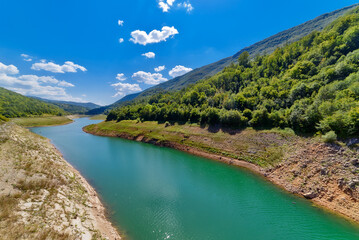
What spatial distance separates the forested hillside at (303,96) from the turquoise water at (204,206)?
14.1 metres

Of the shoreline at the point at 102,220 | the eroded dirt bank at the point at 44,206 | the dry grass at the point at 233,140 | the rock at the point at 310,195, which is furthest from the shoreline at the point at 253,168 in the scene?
the eroded dirt bank at the point at 44,206

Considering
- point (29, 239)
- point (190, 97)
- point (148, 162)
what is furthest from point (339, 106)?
point (190, 97)

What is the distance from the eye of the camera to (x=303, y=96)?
3316 cm

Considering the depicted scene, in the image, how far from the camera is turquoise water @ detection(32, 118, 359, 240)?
11.9m

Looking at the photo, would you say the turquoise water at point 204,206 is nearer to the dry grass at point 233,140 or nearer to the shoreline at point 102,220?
the shoreline at point 102,220

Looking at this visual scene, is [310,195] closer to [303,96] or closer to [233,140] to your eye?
[233,140]

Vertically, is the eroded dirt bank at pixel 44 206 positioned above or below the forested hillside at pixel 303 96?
below

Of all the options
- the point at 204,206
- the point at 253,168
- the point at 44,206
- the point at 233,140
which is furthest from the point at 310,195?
the point at 44,206

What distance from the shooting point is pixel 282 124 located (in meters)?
29.0

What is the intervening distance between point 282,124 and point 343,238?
21458 mm

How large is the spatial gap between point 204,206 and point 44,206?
14.8 metres

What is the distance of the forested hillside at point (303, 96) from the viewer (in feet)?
72.2

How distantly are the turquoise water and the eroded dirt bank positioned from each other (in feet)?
7.65

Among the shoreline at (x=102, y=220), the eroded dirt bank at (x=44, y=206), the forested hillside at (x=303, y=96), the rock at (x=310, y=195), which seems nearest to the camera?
the eroded dirt bank at (x=44, y=206)
